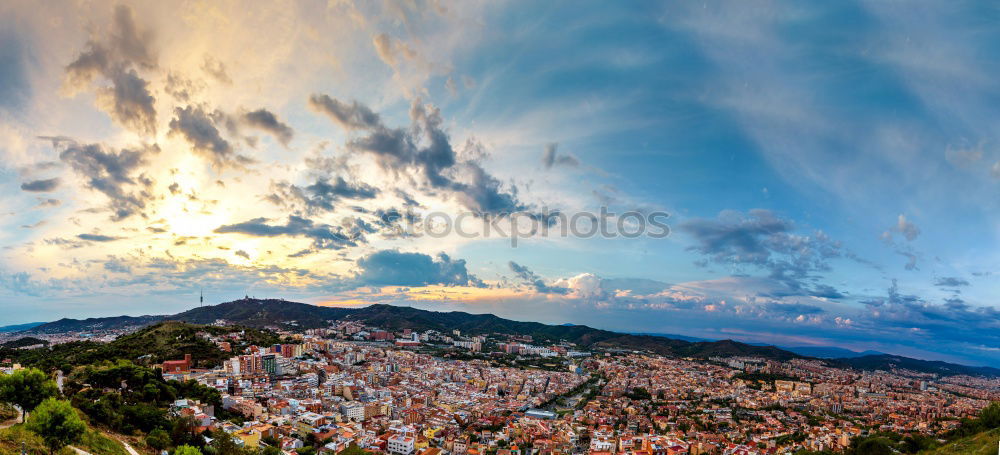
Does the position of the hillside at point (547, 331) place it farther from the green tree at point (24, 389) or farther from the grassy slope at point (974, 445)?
the green tree at point (24, 389)

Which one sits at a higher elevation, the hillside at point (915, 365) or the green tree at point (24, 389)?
the green tree at point (24, 389)

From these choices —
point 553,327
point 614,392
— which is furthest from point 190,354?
point 553,327

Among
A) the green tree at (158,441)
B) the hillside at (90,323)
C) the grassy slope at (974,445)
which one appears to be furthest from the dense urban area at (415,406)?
the hillside at (90,323)

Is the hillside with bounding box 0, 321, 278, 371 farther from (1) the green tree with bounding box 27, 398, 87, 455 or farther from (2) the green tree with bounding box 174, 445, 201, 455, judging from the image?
(2) the green tree with bounding box 174, 445, 201, 455

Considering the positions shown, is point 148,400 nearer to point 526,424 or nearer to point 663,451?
point 526,424

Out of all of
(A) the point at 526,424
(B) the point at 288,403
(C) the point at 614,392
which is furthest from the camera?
(C) the point at 614,392
